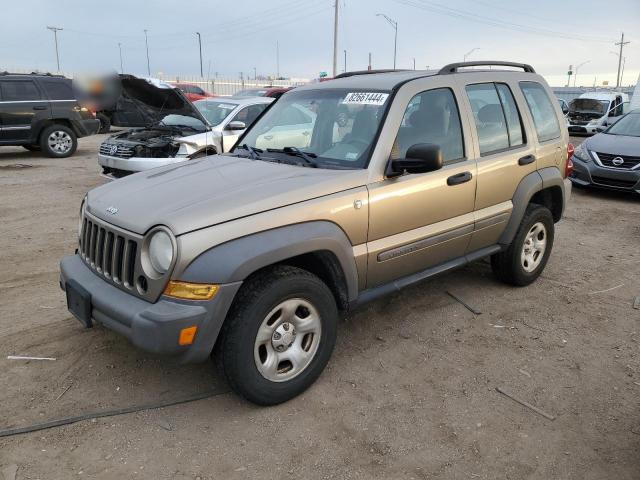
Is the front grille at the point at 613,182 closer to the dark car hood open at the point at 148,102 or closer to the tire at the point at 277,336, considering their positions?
the dark car hood open at the point at 148,102

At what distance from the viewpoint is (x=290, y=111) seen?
165 inches

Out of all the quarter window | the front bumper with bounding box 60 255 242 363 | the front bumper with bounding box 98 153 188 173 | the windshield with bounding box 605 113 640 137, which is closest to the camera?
the front bumper with bounding box 60 255 242 363

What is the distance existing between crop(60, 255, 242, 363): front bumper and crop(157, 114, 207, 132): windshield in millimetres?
6131

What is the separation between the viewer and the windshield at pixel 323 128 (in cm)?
346

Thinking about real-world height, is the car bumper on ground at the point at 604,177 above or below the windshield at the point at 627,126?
below

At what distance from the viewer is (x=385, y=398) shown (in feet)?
10.3

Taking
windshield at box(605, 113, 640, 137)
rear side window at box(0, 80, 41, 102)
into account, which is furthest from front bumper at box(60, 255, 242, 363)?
rear side window at box(0, 80, 41, 102)

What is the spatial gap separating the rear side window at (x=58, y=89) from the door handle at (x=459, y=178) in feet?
38.0

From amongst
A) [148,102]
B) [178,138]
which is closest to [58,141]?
[148,102]

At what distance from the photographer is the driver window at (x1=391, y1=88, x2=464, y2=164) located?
3.54 metres

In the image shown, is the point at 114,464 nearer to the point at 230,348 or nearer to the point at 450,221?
the point at 230,348

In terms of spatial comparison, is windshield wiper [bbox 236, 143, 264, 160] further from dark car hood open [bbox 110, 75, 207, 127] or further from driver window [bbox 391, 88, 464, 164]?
dark car hood open [bbox 110, 75, 207, 127]

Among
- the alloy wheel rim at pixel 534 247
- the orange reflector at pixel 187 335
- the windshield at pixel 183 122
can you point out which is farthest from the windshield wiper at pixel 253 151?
Answer: the windshield at pixel 183 122

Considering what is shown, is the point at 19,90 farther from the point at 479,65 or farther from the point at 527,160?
the point at 527,160
